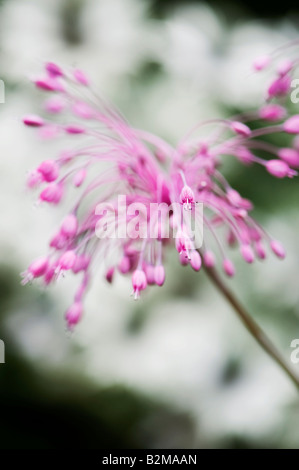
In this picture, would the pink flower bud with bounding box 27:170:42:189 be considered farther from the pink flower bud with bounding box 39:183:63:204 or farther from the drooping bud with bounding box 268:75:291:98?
the drooping bud with bounding box 268:75:291:98

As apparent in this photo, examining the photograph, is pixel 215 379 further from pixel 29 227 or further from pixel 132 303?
pixel 29 227

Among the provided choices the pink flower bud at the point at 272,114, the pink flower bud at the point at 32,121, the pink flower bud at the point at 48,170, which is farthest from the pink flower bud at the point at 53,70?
the pink flower bud at the point at 272,114

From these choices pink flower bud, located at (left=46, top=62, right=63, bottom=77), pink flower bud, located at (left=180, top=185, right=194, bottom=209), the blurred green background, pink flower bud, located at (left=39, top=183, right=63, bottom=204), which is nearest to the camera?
pink flower bud, located at (left=180, top=185, right=194, bottom=209)

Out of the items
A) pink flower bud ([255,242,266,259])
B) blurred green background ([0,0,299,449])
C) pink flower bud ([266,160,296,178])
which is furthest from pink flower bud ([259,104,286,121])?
blurred green background ([0,0,299,449])

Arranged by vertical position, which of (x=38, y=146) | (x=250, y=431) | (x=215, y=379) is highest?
(x=38, y=146)

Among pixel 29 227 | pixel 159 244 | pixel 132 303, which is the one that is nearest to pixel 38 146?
pixel 29 227

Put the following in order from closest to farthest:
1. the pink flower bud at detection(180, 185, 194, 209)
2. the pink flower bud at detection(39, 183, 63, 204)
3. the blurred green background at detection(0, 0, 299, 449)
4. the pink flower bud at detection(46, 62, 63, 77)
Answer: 1. the pink flower bud at detection(180, 185, 194, 209)
2. the pink flower bud at detection(39, 183, 63, 204)
3. the pink flower bud at detection(46, 62, 63, 77)
4. the blurred green background at detection(0, 0, 299, 449)
